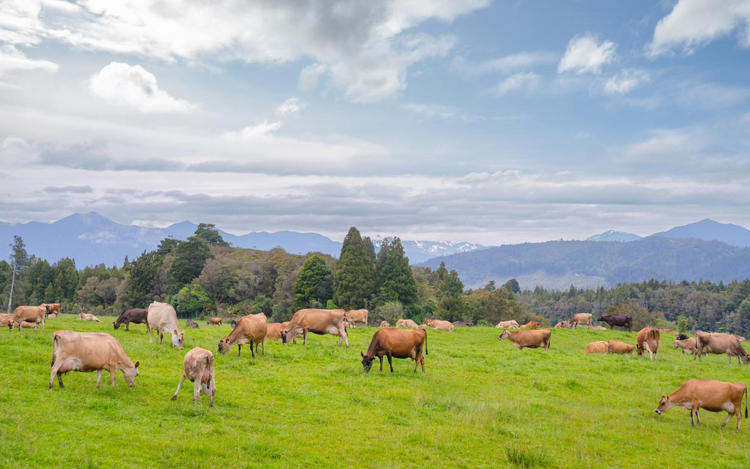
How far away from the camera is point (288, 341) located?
26953 millimetres

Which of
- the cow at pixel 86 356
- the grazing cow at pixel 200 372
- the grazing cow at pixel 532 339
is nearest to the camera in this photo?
the cow at pixel 86 356

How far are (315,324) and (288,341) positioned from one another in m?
1.75

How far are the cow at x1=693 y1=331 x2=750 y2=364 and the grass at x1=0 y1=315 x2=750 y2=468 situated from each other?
1252 centimetres

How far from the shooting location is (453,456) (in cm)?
1191

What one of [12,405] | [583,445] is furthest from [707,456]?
[12,405]

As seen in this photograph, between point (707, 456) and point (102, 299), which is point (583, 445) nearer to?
point (707, 456)

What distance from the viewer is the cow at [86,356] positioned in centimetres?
1348

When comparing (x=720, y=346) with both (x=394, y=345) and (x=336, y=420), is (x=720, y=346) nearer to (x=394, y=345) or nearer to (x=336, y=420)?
(x=394, y=345)

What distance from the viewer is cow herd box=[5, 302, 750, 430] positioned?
1376 cm

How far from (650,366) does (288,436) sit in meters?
22.6

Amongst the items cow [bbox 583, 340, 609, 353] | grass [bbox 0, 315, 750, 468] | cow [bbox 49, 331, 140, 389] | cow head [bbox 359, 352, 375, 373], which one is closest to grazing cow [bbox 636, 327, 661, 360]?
cow [bbox 583, 340, 609, 353]

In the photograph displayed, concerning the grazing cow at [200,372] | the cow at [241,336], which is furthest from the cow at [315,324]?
the grazing cow at [200,372]

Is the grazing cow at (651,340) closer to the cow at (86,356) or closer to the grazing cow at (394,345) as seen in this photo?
the grazing cow at (394,345)

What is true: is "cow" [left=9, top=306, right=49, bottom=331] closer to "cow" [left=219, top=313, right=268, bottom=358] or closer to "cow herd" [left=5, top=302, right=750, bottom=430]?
"cow herd" [left=5, top=302, right=750, bottom=430]
